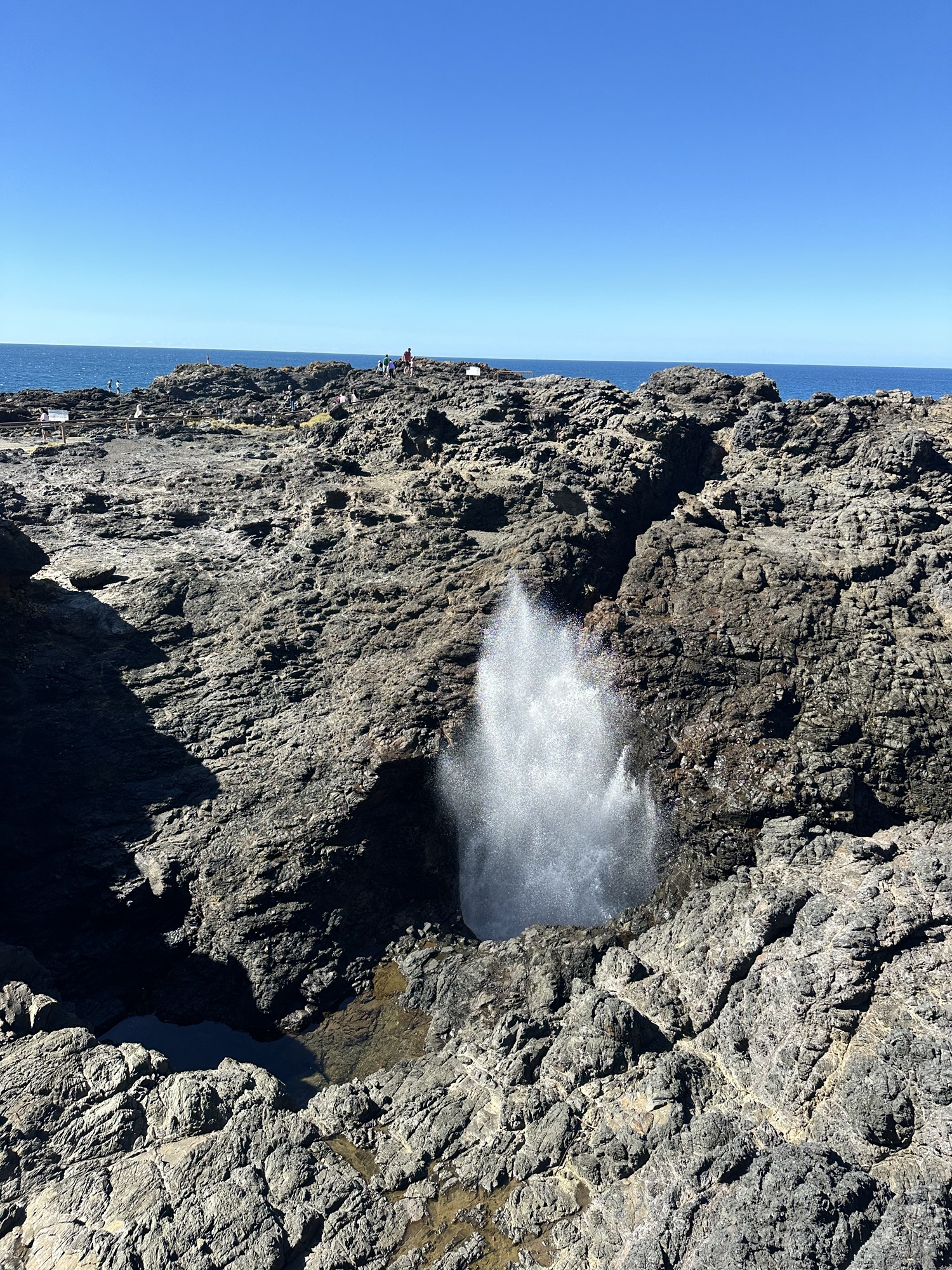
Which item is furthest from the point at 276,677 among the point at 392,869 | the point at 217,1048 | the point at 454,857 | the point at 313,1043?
the point at 313,1043

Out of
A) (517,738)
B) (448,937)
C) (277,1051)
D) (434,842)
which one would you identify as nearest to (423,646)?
(517,738)

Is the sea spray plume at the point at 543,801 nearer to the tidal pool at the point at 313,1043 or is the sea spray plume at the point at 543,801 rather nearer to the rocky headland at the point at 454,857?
the rocky headland at the point at 454,857

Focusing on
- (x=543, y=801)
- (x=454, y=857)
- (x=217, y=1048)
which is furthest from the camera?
(x=543, y=801)

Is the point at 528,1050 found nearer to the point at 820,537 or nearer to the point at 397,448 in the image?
the point at 820,537

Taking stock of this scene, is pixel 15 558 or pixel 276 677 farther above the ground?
pixel 15 558

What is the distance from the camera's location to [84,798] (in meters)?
17.0

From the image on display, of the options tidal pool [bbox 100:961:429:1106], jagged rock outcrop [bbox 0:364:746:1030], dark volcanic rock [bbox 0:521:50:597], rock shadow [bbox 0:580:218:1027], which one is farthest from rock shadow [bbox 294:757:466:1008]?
dark volcanic rock [bbox 0:521:50:597]

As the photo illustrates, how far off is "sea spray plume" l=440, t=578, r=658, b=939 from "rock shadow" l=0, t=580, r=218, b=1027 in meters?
6.78

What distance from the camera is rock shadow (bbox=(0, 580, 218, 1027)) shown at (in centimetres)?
1537

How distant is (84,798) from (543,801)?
11.3 m

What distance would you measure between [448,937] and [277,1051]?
13.7 ft

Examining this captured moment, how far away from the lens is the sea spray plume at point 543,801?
17406 mm

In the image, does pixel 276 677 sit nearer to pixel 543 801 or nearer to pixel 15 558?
pixel 15 558

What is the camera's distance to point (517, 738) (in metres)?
18.7
